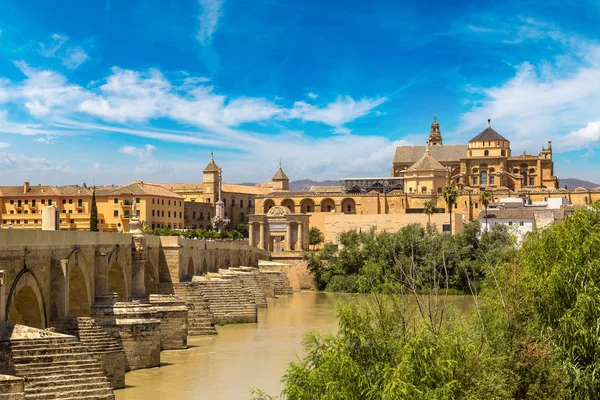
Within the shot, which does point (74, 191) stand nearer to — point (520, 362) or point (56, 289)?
point (56, 289)

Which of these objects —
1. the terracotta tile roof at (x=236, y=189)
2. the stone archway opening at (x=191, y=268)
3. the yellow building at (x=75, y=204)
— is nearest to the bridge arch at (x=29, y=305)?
the stone archway opening at (x=191, y=268)

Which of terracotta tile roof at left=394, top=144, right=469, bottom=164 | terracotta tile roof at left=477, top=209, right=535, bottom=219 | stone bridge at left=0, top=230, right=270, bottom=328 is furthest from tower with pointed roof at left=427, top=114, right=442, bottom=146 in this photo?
stone bridge at left=0, top=230, right=270, bottom=328

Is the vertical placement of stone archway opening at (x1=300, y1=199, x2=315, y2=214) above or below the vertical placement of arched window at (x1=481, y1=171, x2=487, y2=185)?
below

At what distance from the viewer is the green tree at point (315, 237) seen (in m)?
85.8

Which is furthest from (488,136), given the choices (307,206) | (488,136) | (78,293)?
(78,293)

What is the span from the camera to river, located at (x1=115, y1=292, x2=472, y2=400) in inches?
891

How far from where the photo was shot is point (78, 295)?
25906 millimetres

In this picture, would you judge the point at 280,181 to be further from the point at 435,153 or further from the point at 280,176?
the point at 435,153

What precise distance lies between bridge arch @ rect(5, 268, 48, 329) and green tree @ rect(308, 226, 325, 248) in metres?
63.4

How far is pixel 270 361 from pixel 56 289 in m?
8.15

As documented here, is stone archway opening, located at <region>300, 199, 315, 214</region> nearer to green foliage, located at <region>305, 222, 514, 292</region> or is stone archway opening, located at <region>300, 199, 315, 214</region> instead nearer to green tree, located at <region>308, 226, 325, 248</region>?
green tree, located at <region>308, 226, 325, 248</region>

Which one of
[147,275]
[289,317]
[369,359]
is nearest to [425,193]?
[289,317]

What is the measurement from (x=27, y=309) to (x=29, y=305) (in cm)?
18

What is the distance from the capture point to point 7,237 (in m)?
20.0
